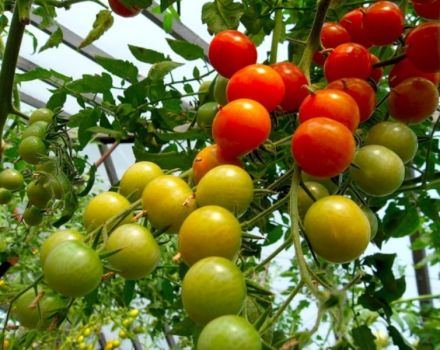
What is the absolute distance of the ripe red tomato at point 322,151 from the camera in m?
0.41

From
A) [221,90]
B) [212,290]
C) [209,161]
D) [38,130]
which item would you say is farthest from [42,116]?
[212,290]

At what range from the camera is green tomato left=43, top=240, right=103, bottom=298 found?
0.38 metres

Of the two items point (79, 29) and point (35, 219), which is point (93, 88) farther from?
point (79, 29)

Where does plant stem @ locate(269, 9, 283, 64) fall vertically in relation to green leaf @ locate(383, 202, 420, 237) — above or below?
above

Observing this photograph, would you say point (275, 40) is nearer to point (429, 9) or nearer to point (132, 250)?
point (429, 9)

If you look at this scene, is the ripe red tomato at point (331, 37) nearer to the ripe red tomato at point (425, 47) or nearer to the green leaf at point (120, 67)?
the ripe red tomato at point (425, 47)

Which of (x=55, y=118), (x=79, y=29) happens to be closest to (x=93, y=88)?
(x=55, y=118)

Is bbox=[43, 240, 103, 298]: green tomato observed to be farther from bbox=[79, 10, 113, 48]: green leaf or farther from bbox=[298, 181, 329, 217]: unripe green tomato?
bbox=[79, 10, 113, 48]: green leaf

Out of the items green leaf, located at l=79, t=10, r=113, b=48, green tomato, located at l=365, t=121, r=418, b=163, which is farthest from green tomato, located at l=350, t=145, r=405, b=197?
green leaf, located at l=79, t=10, r=113, b=48

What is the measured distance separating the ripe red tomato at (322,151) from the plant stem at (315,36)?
0.10 meters

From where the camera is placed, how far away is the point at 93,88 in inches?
31.9

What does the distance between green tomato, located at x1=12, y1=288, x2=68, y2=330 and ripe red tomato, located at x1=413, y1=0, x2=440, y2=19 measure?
1.44 ft

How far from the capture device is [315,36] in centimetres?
52

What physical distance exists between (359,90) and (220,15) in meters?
0.26
